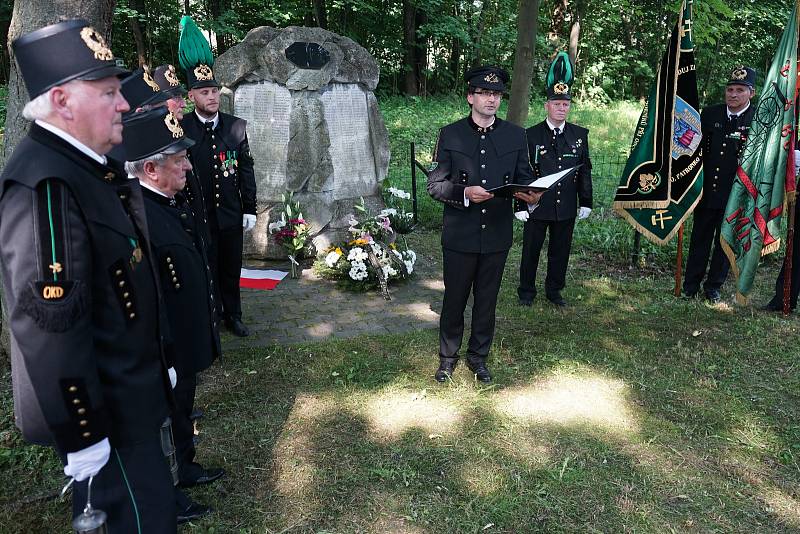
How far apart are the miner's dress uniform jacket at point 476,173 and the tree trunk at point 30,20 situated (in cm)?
230

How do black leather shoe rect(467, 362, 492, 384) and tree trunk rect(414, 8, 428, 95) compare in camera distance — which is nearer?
black leather shoe rect(467, 362, 492, 384)

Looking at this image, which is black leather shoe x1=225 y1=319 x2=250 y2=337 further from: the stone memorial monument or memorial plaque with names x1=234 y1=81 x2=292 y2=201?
memorial plaque with names x1=234 y1=81 x2=292 y2=201

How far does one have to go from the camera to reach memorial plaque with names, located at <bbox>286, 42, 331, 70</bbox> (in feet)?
22.4

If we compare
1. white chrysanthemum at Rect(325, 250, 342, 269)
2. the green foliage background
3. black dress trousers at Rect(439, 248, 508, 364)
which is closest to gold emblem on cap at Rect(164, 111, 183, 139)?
black dress trousers at Rect(439, 248, 508, 364)

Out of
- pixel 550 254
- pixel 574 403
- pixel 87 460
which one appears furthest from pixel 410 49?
pixel 87 460

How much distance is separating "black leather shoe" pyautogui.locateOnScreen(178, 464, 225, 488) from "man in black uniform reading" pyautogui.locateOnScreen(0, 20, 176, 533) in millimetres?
1103

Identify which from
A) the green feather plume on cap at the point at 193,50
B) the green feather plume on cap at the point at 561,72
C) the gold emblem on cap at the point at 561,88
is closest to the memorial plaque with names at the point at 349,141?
the green feather plume on cap at the point at 193,50

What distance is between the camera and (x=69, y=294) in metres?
1.76

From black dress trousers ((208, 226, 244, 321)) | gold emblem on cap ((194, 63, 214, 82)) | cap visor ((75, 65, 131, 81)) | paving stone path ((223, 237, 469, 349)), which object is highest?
cap visor ((75, 65, 131, 81))

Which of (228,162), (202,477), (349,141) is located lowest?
(202,477)

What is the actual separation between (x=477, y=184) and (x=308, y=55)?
12.1ft

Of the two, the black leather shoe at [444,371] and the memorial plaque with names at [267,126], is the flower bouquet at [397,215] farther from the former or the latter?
the black leather shoe at [444,371]

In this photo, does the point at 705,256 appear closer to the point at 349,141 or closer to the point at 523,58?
the point at 349,141

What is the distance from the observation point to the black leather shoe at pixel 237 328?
5066mm
